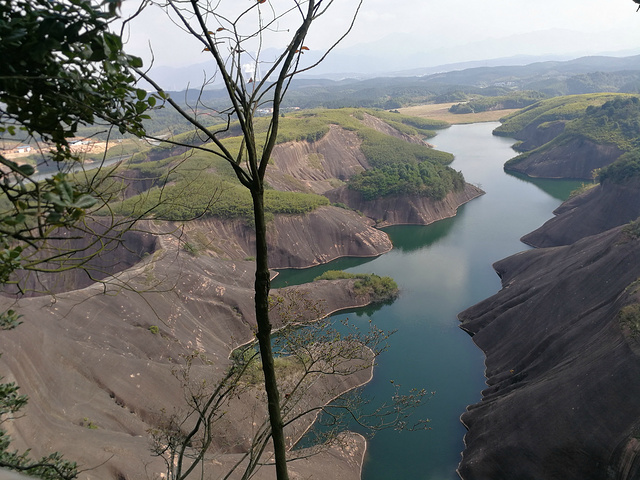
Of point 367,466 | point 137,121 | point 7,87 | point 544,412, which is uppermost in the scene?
point 7,87

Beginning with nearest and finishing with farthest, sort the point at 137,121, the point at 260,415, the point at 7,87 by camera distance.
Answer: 1. the point at 7,87
2. the point at 137,121
3. the point at 260,415

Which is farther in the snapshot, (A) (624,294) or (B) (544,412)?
(A) (624,294)

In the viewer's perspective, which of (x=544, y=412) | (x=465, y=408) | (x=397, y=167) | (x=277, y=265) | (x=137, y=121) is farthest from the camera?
(x=397, y=167)

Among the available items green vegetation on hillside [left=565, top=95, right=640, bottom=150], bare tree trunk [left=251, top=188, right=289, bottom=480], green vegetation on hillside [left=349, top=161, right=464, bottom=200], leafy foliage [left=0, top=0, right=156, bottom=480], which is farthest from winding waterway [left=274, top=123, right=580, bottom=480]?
leafy foliage [left=0, top=0, right=156, bottom=480]

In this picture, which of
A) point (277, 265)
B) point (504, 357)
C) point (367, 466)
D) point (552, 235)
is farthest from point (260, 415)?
point (552, 235)

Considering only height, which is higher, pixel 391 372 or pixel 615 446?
pixel 615 446

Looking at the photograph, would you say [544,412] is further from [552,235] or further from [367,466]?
[552,235]
